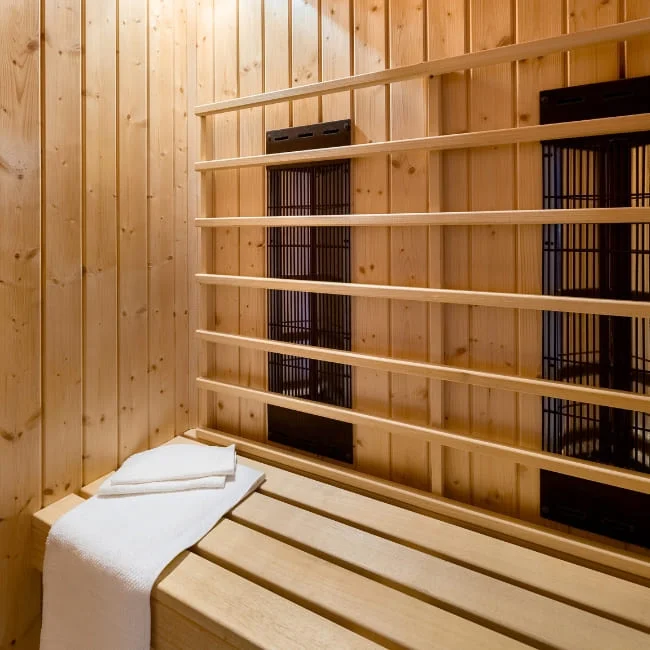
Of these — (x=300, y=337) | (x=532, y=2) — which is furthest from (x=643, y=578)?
(x=532, y=2)

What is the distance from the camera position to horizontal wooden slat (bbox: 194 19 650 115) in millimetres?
1085

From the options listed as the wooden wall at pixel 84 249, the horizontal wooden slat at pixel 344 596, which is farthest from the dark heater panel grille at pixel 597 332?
the wooden wall at pixel 84 249

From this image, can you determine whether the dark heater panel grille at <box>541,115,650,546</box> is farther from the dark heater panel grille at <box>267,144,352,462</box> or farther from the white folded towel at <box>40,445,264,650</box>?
the white folded towel at <box>40,445,264,650</box>

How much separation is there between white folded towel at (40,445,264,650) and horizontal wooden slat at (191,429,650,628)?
255mm

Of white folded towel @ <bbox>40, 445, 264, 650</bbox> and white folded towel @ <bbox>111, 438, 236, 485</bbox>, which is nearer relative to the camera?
white folded towel @ <bbox>40, 445, 264, 650</bbox>

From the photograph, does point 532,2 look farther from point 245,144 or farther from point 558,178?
point 245,144

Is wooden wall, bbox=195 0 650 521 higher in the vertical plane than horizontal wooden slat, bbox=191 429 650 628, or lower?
higher

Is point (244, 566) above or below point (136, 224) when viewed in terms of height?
below

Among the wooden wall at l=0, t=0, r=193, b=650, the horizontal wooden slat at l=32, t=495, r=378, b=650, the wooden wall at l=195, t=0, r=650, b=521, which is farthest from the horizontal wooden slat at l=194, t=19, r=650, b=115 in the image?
the horizontal wooden slat at l=32, t=495, r=378, b=650

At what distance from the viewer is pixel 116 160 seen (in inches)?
63.4

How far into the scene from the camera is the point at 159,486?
145cm

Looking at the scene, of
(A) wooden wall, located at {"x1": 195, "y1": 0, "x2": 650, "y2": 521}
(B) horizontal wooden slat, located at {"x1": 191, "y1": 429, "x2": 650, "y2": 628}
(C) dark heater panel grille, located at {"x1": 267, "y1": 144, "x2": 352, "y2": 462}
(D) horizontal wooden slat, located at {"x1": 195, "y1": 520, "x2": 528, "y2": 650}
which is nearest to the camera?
(D) horizontal wooden slat, located at {"x1": 195, "y1": 520, "x2": 528, "y2": 650}

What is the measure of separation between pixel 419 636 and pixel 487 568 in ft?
0.91

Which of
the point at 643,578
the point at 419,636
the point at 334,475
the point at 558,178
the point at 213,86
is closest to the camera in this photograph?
the point at 419,636
